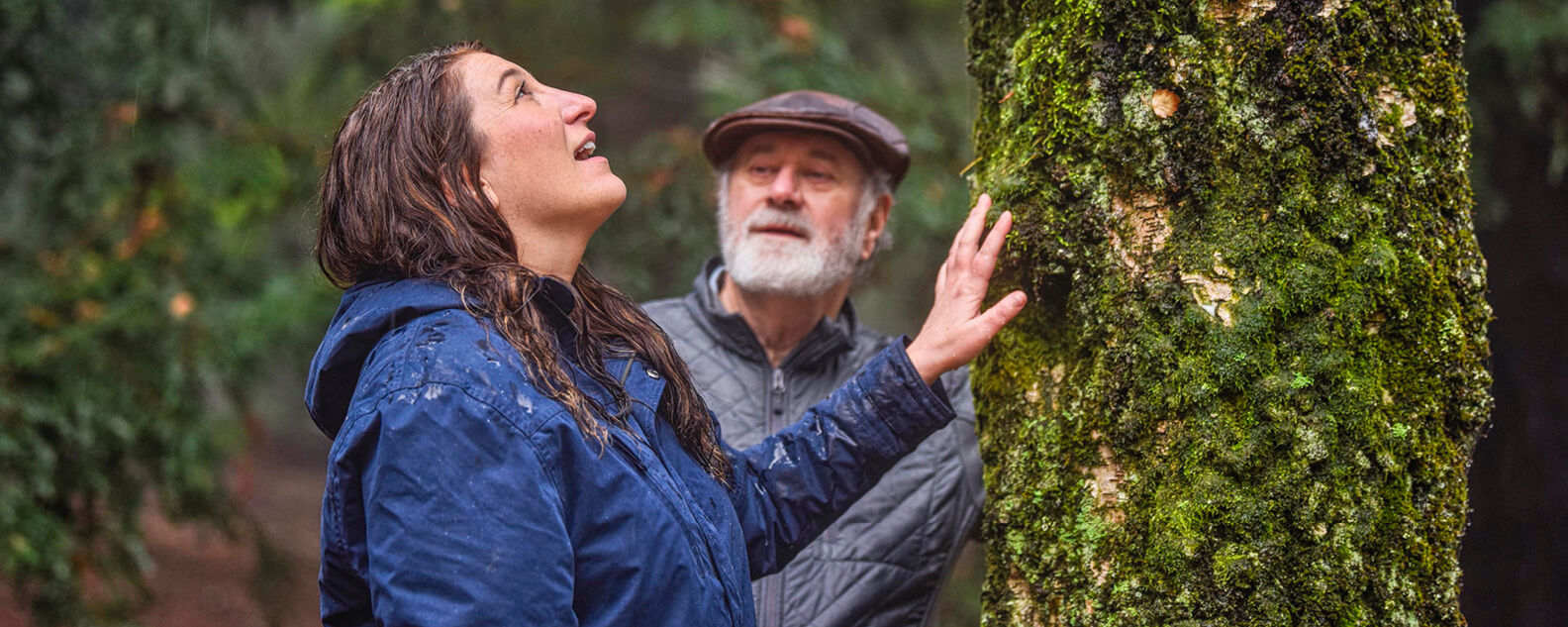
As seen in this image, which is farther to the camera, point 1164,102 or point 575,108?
point 575,108

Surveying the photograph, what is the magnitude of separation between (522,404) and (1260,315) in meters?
1.10

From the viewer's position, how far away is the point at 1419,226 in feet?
5.19

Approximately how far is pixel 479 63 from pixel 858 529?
1451 millimetres

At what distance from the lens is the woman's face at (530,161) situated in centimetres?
163

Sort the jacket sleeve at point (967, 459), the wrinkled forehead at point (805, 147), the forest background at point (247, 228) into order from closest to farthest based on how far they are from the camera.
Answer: the jacket sleeve at point (967, 459) → the wrinkled forehead at point (805, 147) → the forest background at point (247, 228)

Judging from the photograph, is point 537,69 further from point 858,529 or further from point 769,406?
point 858,529

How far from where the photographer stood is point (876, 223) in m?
3.22

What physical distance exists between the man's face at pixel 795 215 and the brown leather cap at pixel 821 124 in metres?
0.05

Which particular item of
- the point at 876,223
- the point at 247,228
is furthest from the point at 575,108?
the point at 247,228

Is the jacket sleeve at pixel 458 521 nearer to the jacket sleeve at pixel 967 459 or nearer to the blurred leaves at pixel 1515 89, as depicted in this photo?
the jacket sleeve at pixel 967 459

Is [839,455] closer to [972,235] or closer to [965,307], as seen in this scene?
[965,307]

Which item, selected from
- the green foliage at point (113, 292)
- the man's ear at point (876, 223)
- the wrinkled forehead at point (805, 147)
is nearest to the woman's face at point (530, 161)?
the wrinkled forehead at point (805, 147)

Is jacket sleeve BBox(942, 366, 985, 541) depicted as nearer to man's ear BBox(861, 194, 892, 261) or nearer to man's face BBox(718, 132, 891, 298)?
man's face BBox(718, 132, 891, 298)

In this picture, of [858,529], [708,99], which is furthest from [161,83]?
[858,529]
